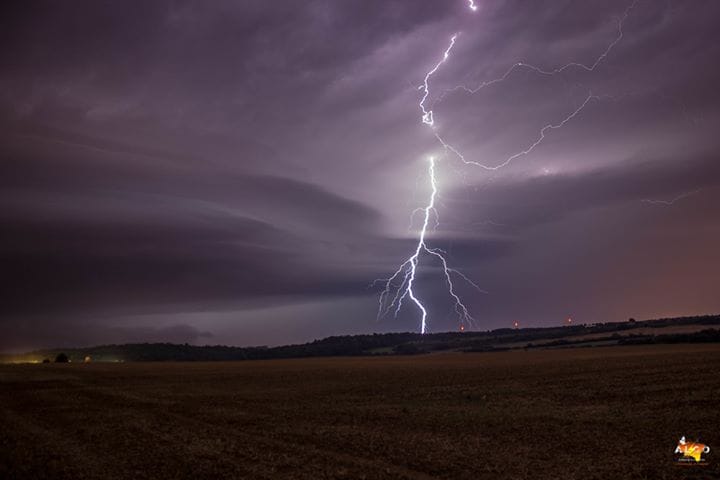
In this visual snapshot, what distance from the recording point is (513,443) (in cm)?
1323

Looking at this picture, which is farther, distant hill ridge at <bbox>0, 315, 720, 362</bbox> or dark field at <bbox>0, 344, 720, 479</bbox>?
distant hill ridge at <bbox>0, 315, 720, 362</bbox>

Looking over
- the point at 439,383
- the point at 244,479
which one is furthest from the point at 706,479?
the point at 439,383

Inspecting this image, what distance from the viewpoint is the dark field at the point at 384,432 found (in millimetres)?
10828

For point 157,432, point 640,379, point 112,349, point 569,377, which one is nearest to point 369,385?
point 569,377

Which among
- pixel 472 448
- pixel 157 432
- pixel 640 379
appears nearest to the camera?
pixel 472 448

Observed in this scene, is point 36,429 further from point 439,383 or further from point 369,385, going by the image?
point 439,383

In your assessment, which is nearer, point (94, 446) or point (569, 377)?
point (94, 446)

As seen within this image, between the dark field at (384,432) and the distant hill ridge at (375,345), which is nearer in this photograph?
the dark field at (384,432)

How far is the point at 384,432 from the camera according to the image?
15.2 meters

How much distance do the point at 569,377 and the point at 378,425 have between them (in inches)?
680

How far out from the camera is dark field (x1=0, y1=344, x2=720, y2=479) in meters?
10.8

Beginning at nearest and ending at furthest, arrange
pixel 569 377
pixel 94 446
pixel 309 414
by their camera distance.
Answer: pixel 94 446, pixel 309 414, pixel 569 377

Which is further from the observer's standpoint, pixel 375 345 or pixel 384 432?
pixel 375 345

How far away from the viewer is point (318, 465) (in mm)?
11188
